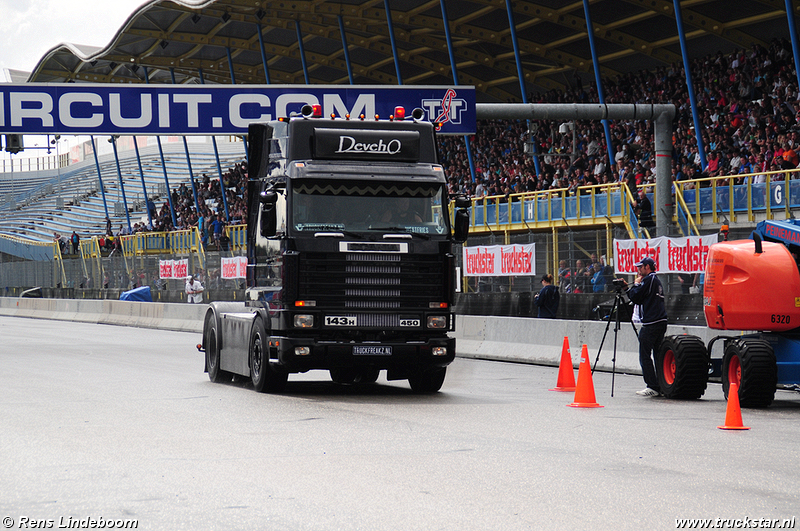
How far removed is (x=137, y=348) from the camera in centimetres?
2405

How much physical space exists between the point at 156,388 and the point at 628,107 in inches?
503

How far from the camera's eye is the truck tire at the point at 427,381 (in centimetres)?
1442

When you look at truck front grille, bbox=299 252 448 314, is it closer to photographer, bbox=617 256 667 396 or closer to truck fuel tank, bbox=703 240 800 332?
photographer, bbox=617 256 667 396

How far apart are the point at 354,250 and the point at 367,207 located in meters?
0.63

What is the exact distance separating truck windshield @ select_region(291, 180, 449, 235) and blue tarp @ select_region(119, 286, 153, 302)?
96.9 feet

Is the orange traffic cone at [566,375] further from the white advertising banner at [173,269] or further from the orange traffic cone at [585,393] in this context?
the white advertising banner at [173,269]

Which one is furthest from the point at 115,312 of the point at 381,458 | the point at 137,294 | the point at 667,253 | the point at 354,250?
the point at 381,458

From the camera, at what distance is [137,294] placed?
137 ft

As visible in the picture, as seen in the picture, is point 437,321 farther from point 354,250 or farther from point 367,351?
point 354,250

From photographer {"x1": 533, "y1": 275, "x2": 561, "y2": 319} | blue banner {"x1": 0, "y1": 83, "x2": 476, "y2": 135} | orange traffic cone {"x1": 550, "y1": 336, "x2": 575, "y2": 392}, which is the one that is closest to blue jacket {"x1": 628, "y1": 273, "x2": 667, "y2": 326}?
orange traffic cone {"x1": 550, "y1": 336, "x2": 575, "y2": 392}

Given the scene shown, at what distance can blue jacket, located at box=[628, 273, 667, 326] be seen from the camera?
14.3m

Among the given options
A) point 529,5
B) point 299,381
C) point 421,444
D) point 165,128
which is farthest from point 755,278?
point 529,5

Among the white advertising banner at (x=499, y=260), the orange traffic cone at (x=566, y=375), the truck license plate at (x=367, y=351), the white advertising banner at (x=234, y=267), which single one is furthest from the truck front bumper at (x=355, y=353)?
the white advertising banner at (x=234, y=267)

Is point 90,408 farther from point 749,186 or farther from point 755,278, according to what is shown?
point 749,186
